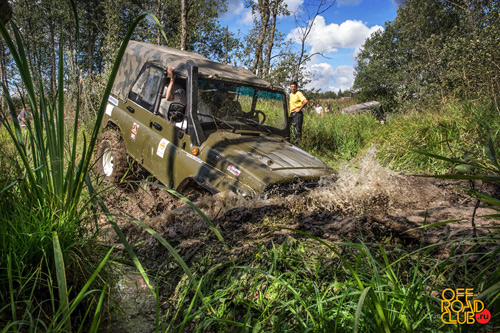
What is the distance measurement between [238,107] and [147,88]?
52.5 inches

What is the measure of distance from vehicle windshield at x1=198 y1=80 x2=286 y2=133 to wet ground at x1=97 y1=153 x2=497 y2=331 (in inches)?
49.5

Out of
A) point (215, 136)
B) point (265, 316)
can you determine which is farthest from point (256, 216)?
point (215, 136)

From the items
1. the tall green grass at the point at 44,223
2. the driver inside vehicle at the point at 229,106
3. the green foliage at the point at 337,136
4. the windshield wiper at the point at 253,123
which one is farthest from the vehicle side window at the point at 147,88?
the green foliage at the point at 337,136

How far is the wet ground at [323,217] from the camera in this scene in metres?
2.42

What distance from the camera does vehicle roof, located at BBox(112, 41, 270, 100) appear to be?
4.43 meters

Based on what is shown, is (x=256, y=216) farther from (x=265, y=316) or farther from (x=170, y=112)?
(x=170, y=112)

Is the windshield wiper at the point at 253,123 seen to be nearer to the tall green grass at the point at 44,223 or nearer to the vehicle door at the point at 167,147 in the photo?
the vehicle door at the point at 167,147

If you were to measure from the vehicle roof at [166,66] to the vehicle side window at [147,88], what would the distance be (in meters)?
0.13

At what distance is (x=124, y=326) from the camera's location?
6.34 ft

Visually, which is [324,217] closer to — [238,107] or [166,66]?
[238,107]

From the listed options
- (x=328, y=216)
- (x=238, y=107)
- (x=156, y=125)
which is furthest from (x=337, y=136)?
(x=328, y=216)

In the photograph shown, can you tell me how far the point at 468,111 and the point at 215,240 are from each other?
18.7ft

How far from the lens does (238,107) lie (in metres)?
4.59

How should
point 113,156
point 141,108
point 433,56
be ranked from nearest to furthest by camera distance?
point 141,108
point 113,156
point 433,56
